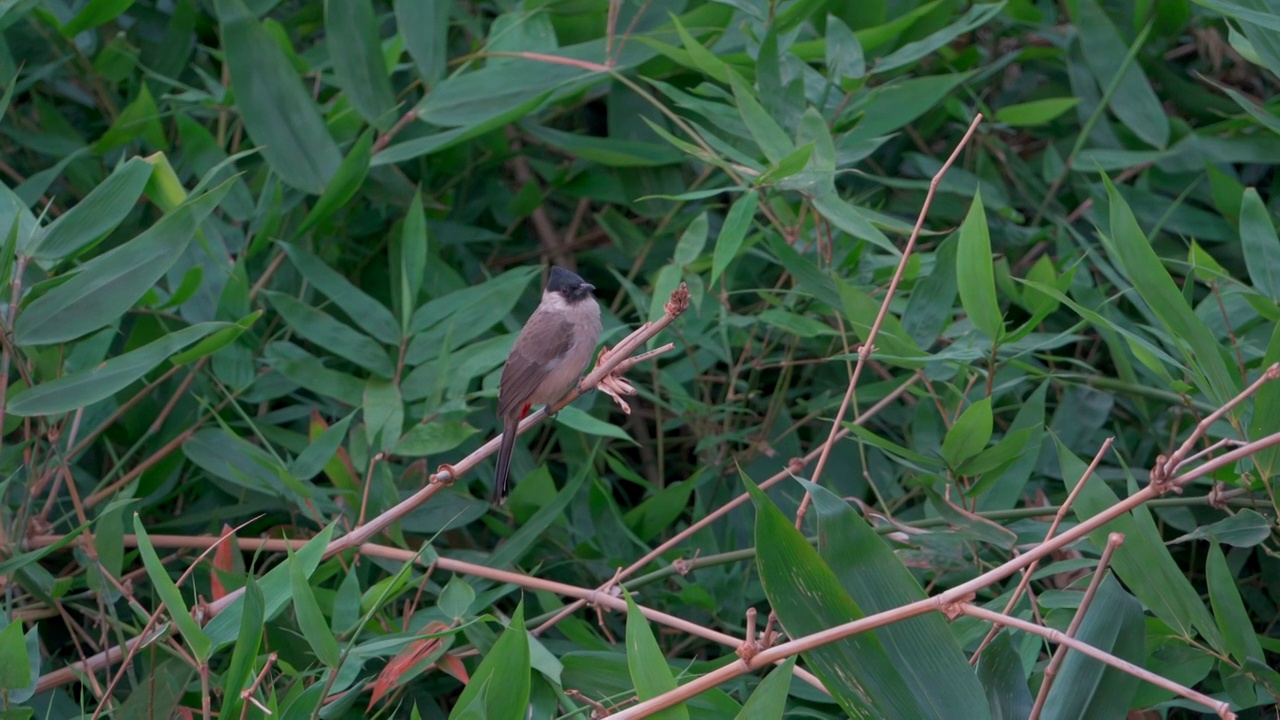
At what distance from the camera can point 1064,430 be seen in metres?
2.65

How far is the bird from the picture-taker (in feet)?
7.79

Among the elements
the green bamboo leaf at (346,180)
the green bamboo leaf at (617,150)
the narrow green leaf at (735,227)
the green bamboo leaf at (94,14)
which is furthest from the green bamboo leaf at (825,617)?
the green bamboo leaf at (94,14)

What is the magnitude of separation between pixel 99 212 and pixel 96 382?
310 mm

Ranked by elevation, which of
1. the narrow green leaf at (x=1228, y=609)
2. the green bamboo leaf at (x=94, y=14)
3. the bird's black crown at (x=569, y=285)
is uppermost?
the green bamboo leaf at (x=94, y=14)

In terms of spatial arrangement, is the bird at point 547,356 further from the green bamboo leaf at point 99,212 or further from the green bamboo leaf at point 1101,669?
the green bamboo leaf at point 1101,669

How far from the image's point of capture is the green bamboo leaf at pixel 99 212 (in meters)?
2.15

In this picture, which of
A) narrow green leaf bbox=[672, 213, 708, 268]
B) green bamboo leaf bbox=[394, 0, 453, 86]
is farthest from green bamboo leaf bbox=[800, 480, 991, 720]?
green bamboo leaf bbox=[394, 0, 453, 86]

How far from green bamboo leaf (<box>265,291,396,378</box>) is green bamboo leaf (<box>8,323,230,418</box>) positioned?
0.34 metres

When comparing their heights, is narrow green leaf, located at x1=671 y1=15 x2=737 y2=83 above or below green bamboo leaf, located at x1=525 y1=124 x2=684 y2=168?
above

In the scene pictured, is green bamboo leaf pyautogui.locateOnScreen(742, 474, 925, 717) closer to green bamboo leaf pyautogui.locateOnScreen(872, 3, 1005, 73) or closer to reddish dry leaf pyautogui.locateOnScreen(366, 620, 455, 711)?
reddish dry leaf pyautogui.locateOnScreen(366, 620, 455, 711)

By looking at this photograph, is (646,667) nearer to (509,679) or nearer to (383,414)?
(509,679)

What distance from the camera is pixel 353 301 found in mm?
2578

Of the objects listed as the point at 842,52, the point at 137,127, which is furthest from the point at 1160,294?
the point at 137,127

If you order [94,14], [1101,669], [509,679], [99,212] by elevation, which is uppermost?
[94,14]
